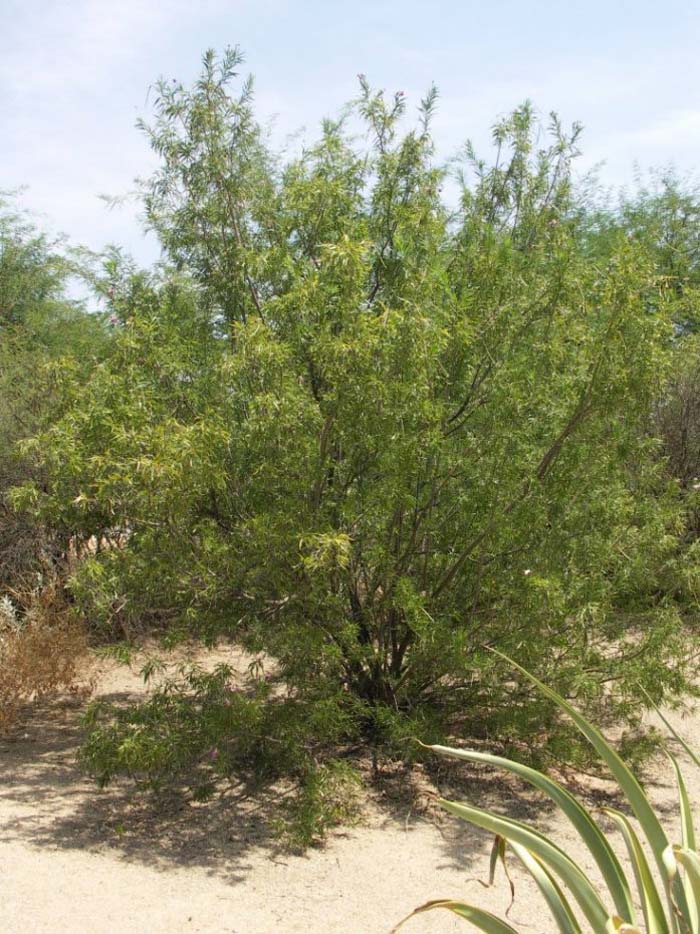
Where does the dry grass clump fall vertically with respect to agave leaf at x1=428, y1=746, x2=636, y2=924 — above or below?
below

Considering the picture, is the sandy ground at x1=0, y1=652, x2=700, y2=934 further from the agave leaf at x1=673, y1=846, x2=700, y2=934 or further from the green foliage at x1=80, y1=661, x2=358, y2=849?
the agave leaf at x1=673, y1=846, x2=700, y2=934

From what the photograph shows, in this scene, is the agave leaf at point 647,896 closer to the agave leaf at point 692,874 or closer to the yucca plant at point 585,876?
the yucca plant at point 585,876

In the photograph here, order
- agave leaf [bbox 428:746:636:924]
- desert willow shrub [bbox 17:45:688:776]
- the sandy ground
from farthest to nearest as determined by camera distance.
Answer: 1. desert willow shrub [bbox 17:45:688:776]
2. the sandy ground
3. agave leaf [bbox 428:746:636:924]

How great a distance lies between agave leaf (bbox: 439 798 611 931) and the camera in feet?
9.82

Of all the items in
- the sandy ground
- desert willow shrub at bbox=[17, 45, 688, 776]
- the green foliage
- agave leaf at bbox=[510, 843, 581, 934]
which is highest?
desert willow shrub at bbox=[17, 45, 688, 776]

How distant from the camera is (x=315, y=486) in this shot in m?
5.68

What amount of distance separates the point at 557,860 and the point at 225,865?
8.93ft

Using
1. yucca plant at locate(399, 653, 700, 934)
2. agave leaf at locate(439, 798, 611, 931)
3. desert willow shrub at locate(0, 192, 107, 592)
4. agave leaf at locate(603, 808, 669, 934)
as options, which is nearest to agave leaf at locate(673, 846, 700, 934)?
yucca plant at locate(399, 653, 700, 934)

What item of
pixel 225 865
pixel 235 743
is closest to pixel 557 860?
pixel 225 865

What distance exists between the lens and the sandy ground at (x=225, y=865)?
15.2ft

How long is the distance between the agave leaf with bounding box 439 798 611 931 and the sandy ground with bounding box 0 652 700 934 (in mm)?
1721

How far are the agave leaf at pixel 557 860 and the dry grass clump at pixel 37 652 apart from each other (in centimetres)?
527

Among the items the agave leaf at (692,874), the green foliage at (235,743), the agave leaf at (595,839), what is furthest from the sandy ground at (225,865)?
the agave leaf at (692,874)

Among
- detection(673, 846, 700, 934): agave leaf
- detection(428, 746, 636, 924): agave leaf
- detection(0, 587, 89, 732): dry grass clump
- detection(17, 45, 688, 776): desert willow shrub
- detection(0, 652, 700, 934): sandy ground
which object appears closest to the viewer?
A: detection(673, 846, 700, 934): agave leaf
